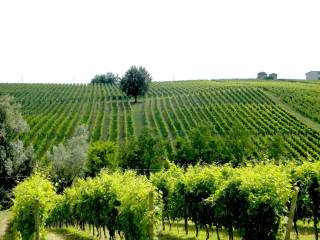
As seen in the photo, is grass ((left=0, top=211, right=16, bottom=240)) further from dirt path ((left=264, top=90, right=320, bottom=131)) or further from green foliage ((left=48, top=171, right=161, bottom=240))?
dirt path ((left=264, top=90, right=320, bottom=131))

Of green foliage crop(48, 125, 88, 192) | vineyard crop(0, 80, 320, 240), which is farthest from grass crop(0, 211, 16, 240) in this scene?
green foliage crop(48, 125, 88, 192)

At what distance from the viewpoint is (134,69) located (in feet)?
397

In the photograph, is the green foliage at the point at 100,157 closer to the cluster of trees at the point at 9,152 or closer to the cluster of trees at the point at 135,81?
the cluster of trees at the point at 9,152

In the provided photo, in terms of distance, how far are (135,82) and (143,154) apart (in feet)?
172

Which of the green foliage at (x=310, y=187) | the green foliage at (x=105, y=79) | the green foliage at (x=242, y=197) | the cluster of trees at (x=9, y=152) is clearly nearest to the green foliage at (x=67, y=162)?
the cluster of trees at (x=9, y=152)

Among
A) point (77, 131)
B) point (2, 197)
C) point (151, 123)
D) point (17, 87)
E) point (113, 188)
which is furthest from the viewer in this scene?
point (17, 87)

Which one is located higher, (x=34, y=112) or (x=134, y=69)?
(x=134, y=69)

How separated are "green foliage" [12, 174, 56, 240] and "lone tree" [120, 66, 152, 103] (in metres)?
97.8

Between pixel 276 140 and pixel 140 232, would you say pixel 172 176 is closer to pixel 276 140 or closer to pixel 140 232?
pixel 140 232

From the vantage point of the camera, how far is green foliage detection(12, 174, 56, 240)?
1900 cm

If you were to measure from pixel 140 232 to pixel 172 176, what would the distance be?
34.1ft

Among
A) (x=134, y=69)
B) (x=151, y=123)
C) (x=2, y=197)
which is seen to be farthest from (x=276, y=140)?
(x=134, y=69)

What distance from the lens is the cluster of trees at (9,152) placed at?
147ft

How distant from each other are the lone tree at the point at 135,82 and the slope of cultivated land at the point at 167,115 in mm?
2553
